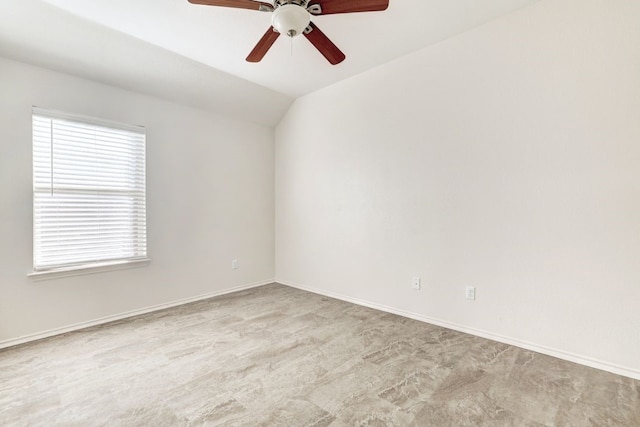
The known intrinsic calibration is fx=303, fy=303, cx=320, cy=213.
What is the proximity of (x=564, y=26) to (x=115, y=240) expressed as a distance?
4.36 metres

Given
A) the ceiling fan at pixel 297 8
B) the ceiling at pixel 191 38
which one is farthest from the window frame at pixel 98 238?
the ceiling fan at pixel 297 8

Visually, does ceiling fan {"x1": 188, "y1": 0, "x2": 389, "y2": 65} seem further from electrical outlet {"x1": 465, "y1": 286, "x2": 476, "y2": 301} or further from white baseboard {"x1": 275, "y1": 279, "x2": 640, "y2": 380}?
white baseboard {"x1": 275, "y1": 279, "x2": 640, "y2": 380}

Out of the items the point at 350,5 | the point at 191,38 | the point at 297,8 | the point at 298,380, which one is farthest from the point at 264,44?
the point at 298,380

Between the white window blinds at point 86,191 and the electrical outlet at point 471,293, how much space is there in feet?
10.9

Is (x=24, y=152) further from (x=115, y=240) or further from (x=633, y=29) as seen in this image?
(x=633, y=29)

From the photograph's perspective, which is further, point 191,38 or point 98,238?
point 98,238

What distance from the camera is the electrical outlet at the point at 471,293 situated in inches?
107

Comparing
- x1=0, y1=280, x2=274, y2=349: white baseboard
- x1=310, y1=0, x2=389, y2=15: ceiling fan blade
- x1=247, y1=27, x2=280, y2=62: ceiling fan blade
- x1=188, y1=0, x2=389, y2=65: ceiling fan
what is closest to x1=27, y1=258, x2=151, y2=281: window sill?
x1=0, y1=280, x2=274, y2=349: white baseboard

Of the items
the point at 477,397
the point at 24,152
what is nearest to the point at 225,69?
the point at 24,152

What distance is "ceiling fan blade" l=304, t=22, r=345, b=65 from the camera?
6.41ft

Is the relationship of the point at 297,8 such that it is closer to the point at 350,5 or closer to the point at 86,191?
the point at 350,5

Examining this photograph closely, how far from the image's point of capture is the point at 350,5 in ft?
5.77

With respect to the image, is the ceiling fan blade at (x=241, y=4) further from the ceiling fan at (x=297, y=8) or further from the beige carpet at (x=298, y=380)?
the beige carpet at (x=298, y=380)

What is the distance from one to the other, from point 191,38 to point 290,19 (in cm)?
146
